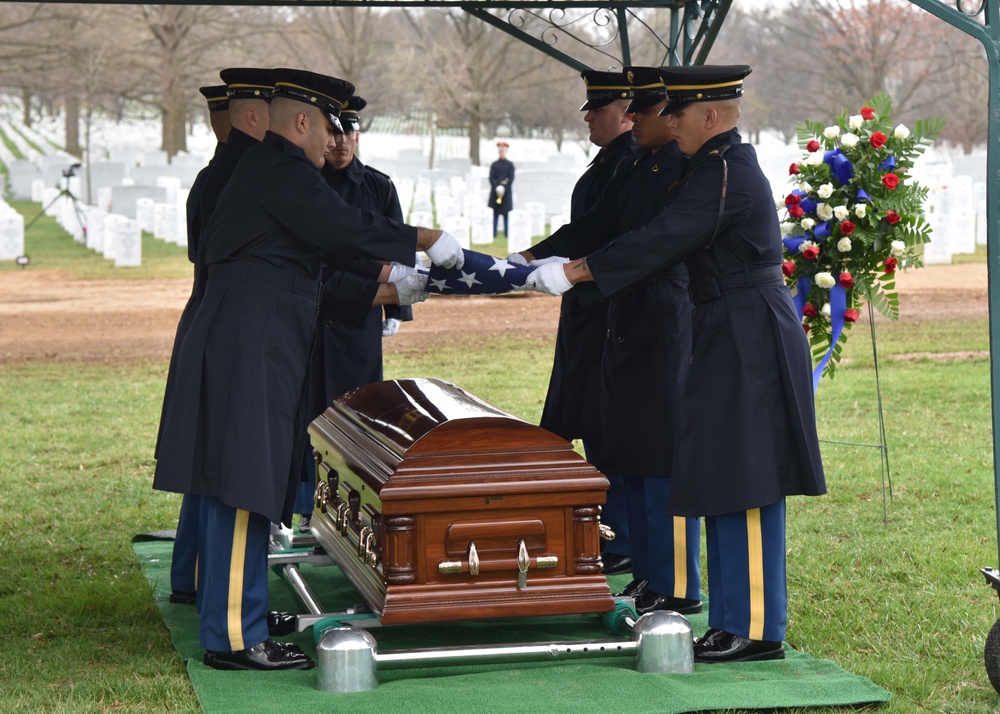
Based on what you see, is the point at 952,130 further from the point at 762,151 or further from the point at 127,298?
the point at 127,298

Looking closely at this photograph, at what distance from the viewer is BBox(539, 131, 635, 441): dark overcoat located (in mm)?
5125

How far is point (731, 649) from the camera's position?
13.7ft

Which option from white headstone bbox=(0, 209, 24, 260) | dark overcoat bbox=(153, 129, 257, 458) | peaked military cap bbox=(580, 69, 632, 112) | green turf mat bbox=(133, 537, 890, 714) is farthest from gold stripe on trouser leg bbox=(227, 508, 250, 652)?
white headstone bbox=(0, 209, 24, 260)

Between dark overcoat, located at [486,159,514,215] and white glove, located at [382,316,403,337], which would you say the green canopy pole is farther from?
dark overcoat, located at [486,159,514,215]

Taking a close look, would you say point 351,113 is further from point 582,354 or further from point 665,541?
point 665,541

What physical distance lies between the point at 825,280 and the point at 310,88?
8.78 feet

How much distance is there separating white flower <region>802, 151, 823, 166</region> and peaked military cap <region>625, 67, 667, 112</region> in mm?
1376

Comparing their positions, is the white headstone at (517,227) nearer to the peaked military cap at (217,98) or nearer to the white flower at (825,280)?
the white flower at (825,280)

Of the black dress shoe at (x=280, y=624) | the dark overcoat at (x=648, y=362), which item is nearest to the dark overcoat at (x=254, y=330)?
the black dress shoe at (x=280, y=624)

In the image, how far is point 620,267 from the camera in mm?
4227

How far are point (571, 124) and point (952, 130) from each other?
13.3 metres

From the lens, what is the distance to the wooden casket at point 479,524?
4000 mm

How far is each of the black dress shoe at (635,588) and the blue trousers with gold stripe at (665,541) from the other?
3cm

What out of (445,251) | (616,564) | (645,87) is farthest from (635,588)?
(645,87)
